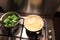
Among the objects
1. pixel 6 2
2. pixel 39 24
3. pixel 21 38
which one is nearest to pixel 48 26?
pixel 39 24

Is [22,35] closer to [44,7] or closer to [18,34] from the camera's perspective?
[18,34]

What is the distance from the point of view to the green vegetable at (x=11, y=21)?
965mm

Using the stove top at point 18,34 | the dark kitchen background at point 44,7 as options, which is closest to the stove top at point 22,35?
the stove top at point 18,34

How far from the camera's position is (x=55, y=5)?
1078 mm

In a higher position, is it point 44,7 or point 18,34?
point 44,7

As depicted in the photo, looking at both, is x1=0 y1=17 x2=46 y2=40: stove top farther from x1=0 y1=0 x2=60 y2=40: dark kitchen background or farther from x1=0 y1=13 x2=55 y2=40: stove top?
x1=0 y1=0 x2=60 y2=40: dark kitchen background

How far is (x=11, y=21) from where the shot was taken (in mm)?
972

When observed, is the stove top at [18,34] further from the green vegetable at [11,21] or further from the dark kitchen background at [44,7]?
the dark kitchen background at [44,7]

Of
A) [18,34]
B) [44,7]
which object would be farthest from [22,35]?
[44,7]

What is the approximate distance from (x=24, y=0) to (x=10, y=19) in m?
0.18

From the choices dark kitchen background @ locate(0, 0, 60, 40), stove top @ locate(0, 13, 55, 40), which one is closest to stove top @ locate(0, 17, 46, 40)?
stove top @ locate(0, 13, 55, 40)

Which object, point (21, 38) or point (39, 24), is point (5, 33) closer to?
point (21, 38)

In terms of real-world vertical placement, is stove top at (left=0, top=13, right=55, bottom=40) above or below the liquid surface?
below

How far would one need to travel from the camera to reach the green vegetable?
965 mm
